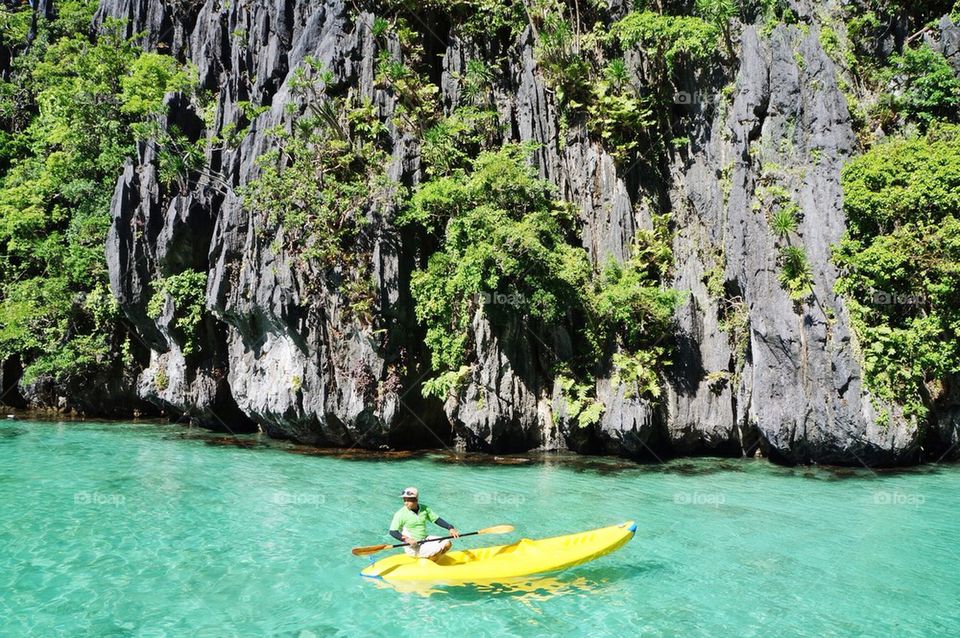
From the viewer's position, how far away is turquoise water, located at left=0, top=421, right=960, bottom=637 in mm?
8086

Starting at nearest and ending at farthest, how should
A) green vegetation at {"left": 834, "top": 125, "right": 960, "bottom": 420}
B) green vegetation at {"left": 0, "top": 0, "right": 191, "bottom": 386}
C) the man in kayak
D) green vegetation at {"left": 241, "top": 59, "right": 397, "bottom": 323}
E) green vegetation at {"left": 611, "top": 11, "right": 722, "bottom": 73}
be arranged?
the man in kayak, green vegetation at {"left": 834, "top": 125, "right": 960, "bottom": 420}, green vegetation at {"left": 611, "top": 11, "right": 722, "bottom": 73}, green vegetation at {"left": 241, "top": 59, "right": 397, "bottom": 323}, green vegetation at {"left": 0, "top": 0, "right": 191, "bottom": 386}

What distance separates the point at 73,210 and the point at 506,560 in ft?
99.8

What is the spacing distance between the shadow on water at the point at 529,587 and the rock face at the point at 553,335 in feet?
30.1

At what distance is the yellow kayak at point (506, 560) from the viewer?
9109mm

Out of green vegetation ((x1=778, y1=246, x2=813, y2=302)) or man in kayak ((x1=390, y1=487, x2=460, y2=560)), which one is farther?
green vegetation ((x1=778, y1=246, x2=813, y2=302))

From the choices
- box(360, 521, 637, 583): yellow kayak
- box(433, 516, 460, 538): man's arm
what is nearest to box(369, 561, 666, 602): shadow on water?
box(360, 521, 637, 583): yellow kayak

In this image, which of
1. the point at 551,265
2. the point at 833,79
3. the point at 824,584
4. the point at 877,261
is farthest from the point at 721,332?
the point at 824,584

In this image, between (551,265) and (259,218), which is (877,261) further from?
(259,218)

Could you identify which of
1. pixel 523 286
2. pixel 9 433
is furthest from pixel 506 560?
pixel 9 433

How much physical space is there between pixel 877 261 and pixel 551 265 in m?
8.64

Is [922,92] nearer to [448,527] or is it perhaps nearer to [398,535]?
[448,527]

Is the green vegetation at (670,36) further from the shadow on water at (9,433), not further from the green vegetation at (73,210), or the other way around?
the shadow on water at (9,433)

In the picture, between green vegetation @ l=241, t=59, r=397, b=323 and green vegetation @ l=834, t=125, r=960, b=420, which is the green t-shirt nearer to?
green vegetation @ l=241, t=59, r=397, b=323

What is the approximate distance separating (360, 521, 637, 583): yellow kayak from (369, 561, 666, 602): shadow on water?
0.36 ft
